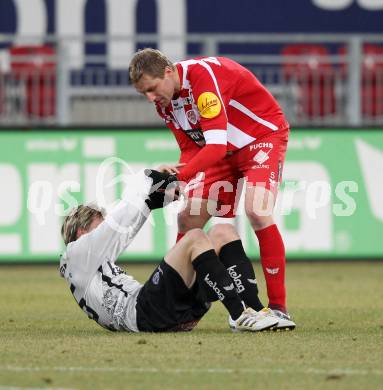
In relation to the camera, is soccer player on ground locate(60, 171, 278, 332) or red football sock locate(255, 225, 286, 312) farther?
red football sock locate(255, 225, 286, 312)

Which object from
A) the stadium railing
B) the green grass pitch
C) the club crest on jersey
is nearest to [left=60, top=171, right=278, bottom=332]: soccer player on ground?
the green grass pitch

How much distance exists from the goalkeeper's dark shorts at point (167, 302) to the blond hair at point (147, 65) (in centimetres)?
118

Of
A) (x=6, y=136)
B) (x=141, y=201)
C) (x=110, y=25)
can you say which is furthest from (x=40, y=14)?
(x=141, y=201)

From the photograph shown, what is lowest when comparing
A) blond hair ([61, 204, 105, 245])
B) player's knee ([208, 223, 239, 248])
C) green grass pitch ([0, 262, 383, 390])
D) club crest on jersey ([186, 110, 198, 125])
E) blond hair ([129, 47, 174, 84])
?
green grass pitch ([0, 262, 383, 390])

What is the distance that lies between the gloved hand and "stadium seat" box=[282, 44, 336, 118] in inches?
317

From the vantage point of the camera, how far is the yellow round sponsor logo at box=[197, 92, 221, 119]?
8.19 m

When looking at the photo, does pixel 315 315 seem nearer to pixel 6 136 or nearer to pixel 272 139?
pixel 272 139

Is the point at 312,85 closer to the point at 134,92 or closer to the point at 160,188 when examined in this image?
the point at 134,92

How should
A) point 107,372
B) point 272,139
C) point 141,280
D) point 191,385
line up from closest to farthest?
point 191,385
point 107,372
point 272,139
point 141,280

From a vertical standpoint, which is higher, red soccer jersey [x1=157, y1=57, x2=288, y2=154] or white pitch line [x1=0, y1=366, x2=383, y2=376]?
red soccer jersey [x1=157, y1=57, x2=288, y2=154]

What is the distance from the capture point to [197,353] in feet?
23.2

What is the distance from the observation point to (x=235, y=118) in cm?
873

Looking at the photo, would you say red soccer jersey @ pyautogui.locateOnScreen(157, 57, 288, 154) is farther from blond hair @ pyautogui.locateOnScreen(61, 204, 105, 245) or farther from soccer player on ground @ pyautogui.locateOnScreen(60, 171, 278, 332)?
blond hair @ pyautogui.locateOnScreen(61, 204, 105, 245)

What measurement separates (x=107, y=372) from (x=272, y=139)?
2.82m
